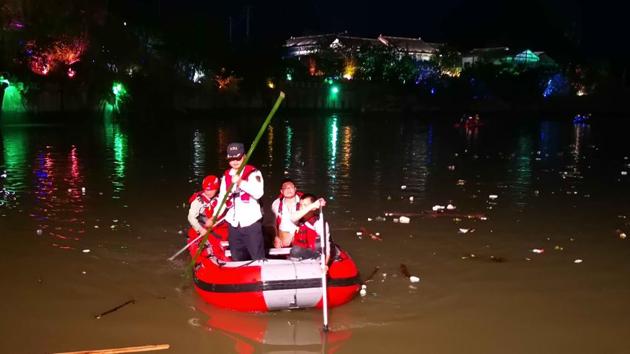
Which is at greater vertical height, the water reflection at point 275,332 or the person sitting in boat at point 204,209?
the person sitting in boat at point 204,209

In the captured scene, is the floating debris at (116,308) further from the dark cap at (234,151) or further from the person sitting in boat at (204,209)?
the dark cap at (234,151)

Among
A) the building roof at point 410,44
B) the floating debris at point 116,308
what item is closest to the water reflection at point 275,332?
the floating debris at point 116,308

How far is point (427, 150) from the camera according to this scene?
27.5 metres

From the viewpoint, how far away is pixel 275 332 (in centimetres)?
672

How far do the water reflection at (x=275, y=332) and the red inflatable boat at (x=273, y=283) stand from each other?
0.43 feet

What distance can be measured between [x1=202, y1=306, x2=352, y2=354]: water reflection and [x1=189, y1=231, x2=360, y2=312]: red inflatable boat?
5.1 inches

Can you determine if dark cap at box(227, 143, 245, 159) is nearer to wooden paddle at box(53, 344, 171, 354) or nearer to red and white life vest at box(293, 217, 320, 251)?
red and white life vest at box(293, 217, 320, 251)

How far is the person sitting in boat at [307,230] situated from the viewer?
731 cm

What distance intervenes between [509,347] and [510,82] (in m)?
75.5

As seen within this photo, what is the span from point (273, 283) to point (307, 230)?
4.48 ft

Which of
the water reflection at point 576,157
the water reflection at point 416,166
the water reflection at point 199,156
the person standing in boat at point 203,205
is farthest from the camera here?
the water reflection at point 576,157

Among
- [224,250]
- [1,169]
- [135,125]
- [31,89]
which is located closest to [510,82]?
[135,125]

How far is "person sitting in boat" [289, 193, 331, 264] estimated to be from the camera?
24.0 ft

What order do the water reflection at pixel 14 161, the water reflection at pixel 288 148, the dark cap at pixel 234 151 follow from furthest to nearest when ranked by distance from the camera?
1. the water reflection at pixel 288 148
2. the water reflection at pixel 14 161
3. the dark cap at pixel 234 151
